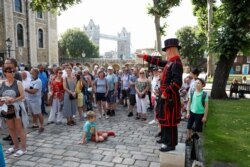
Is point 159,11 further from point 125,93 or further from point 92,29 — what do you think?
point 92,29

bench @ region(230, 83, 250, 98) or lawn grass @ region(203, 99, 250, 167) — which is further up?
bench @ region(230, 83, 250, 98)

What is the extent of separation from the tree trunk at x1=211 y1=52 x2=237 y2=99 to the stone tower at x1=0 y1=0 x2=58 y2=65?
21.4m

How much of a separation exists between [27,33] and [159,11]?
21.8 m

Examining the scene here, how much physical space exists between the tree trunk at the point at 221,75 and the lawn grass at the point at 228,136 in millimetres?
2800

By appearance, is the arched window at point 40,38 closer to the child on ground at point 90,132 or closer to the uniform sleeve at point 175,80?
the child on ground at point 90,132

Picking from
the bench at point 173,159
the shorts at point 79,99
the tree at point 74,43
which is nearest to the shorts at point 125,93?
the shorts at point 79,99

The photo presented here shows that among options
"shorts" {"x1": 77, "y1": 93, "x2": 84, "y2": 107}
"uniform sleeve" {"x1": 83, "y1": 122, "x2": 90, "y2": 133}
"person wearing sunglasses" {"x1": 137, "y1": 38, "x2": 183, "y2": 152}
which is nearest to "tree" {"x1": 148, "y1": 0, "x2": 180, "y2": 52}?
"shorts" {"x1": 77, "y1": 93, "x2": 84, "y2": 107}

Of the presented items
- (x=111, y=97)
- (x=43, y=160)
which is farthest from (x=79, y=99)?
(x=43, y=160)

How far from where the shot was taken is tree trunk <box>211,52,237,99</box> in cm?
1332

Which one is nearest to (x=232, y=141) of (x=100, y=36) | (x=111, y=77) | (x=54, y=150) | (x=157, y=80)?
(x=157, y=80)

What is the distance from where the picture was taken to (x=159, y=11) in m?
17.8

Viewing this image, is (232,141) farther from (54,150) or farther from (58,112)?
(58,112)

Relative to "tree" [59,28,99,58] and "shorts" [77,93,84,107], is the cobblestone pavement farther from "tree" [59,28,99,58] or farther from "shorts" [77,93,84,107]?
"tree" [59,28,99,58]

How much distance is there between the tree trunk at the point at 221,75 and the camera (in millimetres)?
13323
